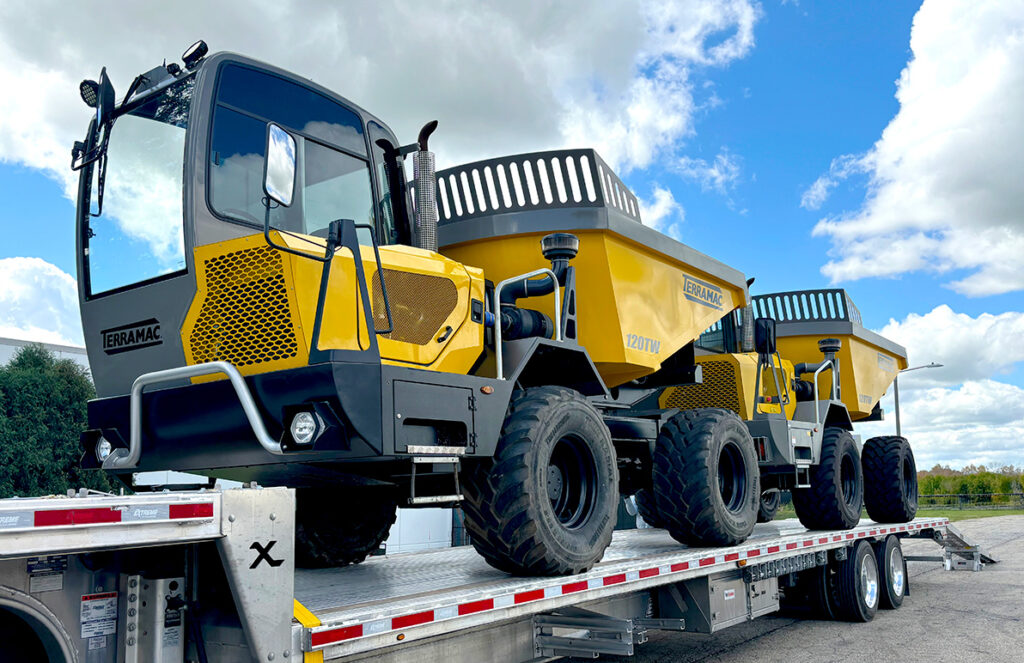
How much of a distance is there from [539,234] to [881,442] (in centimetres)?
687

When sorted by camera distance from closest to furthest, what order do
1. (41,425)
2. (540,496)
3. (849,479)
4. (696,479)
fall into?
(540,496), (696,479), (849,479), (41,425)

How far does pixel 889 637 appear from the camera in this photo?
864 cm

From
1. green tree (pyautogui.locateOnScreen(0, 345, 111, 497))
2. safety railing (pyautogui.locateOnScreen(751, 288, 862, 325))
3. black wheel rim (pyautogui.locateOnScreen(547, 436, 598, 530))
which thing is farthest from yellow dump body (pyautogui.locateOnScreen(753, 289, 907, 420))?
green tree (pyautogui.locateOnScreen(0, 345, 111, 497))

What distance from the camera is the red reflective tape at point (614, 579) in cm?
522

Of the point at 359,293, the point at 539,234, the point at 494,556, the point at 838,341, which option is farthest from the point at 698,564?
the point at 838,341

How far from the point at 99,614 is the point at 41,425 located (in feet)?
76.7

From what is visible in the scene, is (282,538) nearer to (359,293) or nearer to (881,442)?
(359,293)

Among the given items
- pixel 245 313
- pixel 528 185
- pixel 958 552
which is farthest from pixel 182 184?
pixel 958 552

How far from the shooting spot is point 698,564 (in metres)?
6.27

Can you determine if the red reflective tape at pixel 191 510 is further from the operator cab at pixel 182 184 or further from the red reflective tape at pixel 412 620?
the operator cab at pixel 182 184

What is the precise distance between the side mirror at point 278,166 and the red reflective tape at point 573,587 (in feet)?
7.89

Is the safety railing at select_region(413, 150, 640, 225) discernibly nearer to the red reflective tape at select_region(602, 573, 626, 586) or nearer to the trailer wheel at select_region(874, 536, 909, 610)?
the red reflective tape at select_region(602, 573, 626, 586)

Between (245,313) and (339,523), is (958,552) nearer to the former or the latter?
(339,523)

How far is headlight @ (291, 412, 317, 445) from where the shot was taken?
4230 millimetres
